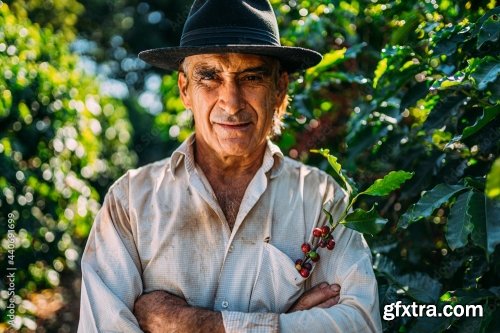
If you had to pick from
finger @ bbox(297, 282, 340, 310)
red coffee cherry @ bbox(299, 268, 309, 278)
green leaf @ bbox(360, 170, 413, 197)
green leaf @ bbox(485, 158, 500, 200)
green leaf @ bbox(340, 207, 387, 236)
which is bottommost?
finger @ bbox(297, 282, 340, 310)

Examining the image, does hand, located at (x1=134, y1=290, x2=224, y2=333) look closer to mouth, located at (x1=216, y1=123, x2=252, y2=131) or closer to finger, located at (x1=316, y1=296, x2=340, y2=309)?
finger, located at (x1=316, y1=296, x2=340, y2=309)

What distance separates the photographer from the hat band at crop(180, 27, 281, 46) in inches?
100

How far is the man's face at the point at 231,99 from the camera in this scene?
8.37ft

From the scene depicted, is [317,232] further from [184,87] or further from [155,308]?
[184,87]

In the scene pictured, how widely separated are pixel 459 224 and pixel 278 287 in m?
0.65

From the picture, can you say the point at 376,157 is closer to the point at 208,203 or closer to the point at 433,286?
the point at 433,286

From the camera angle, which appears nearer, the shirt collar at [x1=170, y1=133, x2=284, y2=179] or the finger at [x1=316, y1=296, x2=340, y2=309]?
the finger at [x1=316, y1=296, x2=340, y2=309]

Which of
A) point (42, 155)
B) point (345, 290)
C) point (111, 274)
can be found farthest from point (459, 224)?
point (42, 155)

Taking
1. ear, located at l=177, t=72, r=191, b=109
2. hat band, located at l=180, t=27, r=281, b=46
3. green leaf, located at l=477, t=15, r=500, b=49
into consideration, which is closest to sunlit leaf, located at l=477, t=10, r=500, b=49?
green leaf, located at l=477, t=15, r=500, b=49

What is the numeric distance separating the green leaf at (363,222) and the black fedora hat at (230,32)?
0.64m

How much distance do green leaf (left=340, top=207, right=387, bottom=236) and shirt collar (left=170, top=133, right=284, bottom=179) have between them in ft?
1.52

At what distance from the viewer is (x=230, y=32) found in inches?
101

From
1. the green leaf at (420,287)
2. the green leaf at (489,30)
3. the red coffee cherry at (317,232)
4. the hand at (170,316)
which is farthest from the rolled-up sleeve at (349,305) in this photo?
the green leaf at (489,30)

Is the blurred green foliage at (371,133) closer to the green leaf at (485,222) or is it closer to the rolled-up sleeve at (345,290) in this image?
the green leaf at (485,222)
